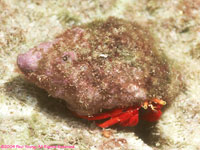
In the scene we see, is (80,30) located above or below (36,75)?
above

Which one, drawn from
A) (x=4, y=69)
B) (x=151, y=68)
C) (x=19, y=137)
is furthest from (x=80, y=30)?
(x=19, y=137)

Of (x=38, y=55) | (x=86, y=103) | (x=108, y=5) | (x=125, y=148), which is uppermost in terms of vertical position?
(x=108, y=5)

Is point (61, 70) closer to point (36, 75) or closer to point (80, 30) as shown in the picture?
point (36, 75)

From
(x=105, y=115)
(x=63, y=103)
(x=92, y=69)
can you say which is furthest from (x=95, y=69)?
(x=63, y=103)

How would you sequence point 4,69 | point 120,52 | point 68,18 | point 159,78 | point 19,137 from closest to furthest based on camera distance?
point 19,137 → point 120,52 → point 159,78 → point 4,69 → point 68,18

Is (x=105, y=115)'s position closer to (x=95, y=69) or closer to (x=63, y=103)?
(x=63, y=103)

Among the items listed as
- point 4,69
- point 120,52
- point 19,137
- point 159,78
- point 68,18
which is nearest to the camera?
point 19,137

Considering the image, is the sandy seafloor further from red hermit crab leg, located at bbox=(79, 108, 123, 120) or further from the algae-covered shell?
the algae-covered shell
